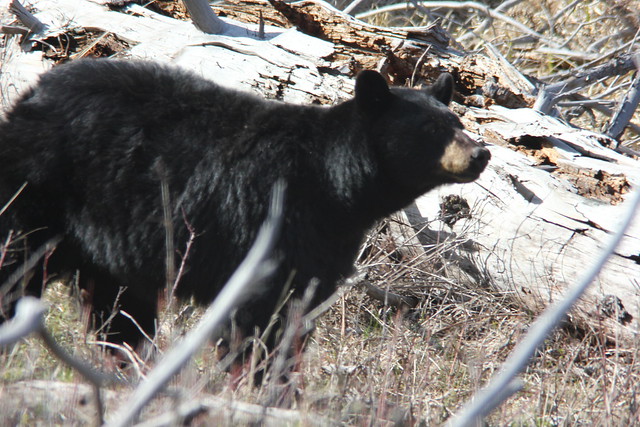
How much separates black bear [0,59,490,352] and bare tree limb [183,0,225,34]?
5.32 ft

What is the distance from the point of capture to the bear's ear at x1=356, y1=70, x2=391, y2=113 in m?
3.91

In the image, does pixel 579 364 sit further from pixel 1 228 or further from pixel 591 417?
pixel 1 228

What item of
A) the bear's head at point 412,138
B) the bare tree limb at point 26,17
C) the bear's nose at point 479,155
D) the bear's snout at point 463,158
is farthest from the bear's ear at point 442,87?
the bare tree limb at point 26,17

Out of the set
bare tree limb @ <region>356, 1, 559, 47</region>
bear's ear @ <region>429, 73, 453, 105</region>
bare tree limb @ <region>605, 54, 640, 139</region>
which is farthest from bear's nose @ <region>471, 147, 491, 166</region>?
bare tree limb @ <region>356, 1, 559, 47</region>

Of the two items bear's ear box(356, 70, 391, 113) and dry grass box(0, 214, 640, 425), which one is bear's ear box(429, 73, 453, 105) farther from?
dry grass box(0, 214, 640, 425)

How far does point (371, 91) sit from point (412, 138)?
34 cm

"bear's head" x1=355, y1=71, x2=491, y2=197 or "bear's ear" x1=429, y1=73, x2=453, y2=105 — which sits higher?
"bear's ear" x1=429, y1=73, x2=453, y2=105

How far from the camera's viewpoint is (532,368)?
4.71 meters

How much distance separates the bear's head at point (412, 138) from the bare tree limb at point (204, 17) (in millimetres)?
2106

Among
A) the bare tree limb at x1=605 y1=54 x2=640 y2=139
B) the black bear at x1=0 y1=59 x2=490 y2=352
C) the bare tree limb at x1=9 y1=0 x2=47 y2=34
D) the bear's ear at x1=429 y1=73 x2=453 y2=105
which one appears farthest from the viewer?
Answer: the bare tree limb at x1=605 y1=54 x2=640 y2=139

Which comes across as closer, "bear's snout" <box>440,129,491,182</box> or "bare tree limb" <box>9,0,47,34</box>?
"bear's snout" <box>440,129,491,182</box>

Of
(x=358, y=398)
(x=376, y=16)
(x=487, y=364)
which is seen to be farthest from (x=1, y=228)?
(x=376, y=16)

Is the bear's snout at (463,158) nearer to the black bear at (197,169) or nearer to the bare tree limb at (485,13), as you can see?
the black bear at (197,169)

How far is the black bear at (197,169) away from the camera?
12.2ft
